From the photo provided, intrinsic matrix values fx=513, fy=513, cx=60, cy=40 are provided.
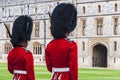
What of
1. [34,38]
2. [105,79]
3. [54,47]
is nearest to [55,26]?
[54,47]

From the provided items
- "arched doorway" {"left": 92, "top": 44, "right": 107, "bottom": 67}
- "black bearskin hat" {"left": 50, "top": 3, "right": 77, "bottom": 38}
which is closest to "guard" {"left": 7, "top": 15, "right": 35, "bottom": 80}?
"black bearskin hat" {"left": 50, "top": 3, "right": 77, "bottom": 38}

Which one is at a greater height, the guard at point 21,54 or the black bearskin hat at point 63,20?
the black bearskin hat at point 63,20

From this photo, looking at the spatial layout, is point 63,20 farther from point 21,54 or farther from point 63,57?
point 21,54

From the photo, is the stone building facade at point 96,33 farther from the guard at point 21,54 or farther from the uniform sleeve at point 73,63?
the uniform sleeve at point 73,63

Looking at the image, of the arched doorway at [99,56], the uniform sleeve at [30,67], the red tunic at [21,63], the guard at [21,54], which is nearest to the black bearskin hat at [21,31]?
the guard at [21,54]

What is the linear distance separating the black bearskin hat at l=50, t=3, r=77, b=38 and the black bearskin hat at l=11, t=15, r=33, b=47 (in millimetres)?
1127

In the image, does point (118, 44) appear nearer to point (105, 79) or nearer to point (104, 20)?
point (104, 20)

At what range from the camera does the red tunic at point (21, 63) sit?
9594 millimetres

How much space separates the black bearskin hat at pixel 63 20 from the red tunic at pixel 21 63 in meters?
0.87

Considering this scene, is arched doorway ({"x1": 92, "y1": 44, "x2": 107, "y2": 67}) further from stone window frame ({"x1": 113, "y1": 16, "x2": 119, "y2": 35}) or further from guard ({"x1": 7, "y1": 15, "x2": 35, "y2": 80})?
guard ({"x1": 7, "y1": 15, "x2": 35, "y2": 80})

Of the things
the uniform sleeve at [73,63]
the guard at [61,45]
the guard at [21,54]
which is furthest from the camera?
the guard at [21,54]

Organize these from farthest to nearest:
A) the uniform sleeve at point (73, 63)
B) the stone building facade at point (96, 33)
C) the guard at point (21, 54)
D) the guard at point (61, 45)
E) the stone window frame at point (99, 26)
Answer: the stone window frame at point (99, 26), the stone building facade at point (96, 33), the guard at point (21, 54), the guard at point (61, 45), the uniform sleeve at point (73, 63)

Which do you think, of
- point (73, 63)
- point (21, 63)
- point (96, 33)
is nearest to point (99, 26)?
point (96, 33)

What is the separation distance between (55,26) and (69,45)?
0.51m
